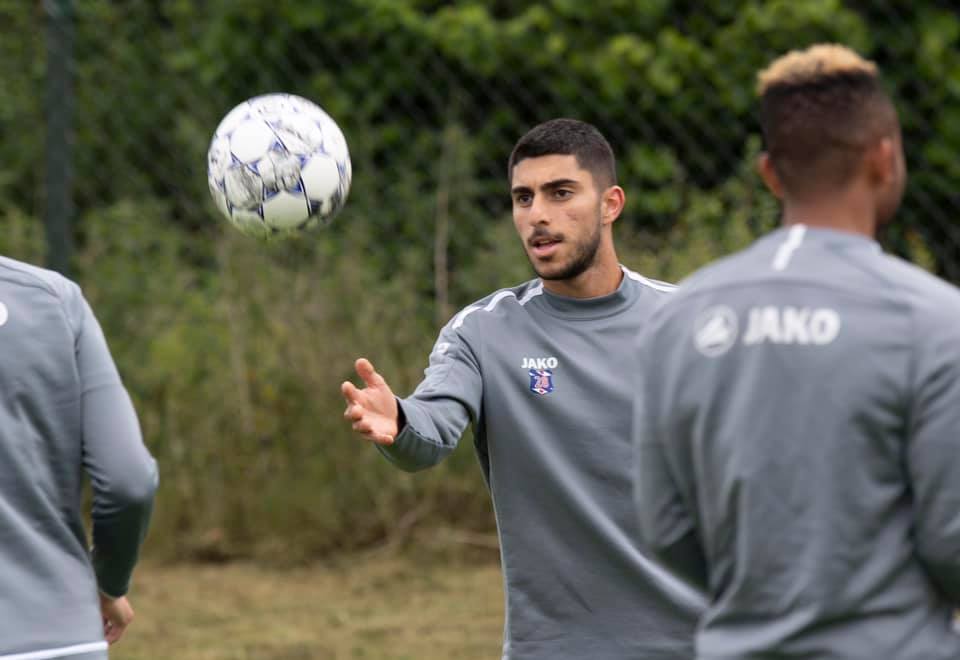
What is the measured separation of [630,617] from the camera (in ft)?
13.0

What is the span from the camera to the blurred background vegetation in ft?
25.6

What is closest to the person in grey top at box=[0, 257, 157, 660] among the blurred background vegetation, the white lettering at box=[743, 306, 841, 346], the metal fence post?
the white lettering at box=[743, 306, 841, 346]

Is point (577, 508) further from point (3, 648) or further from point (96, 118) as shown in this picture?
point (96, 118)

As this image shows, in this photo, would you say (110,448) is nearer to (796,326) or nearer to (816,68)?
(796,326)

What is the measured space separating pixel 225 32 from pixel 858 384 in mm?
7281

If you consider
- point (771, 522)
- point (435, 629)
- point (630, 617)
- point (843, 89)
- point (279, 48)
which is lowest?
point (435, 629)

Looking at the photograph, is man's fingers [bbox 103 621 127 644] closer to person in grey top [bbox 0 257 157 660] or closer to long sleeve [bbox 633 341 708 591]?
person in grey top [bbox 0 257 157 660]

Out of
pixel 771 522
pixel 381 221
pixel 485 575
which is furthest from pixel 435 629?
pixel 771 522

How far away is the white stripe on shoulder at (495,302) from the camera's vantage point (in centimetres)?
422

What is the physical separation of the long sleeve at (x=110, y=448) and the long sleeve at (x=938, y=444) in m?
1.65

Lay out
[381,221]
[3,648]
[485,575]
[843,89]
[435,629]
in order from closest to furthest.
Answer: [843,89] < [3,648] < [435,629] < [485,575] < [381,221]

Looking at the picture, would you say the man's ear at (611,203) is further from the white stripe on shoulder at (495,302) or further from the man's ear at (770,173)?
the man's ear at (770,173)

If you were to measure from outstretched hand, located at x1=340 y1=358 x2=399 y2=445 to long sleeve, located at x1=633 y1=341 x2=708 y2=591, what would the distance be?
40.4 inches

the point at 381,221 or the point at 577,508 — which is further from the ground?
the point at 381,221
